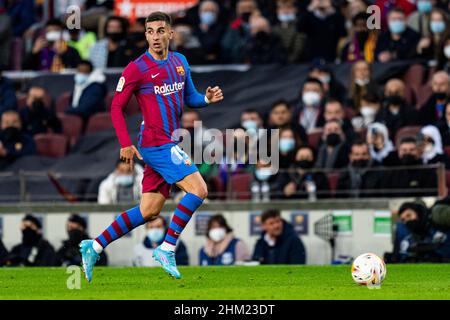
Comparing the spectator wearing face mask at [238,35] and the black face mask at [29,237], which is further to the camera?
the spectator wearing face mask at [238,35]

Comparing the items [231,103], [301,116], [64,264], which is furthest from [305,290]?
[231,103]

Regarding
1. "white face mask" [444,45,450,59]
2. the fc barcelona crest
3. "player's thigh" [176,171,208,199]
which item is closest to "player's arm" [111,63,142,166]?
the fc barcelona crest

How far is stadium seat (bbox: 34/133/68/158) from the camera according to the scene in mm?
25109

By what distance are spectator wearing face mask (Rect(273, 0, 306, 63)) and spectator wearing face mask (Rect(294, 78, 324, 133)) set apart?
204cm

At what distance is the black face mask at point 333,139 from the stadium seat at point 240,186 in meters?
1.22

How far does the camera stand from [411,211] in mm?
19828

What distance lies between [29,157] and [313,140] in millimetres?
4987

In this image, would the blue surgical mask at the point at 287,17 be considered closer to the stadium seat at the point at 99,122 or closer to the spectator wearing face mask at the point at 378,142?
the stadium seat at the point at 99,122

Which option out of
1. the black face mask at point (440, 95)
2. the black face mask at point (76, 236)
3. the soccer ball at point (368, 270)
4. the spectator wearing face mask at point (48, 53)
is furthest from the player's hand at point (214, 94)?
the spectator wearing face mask at point (48, 53)

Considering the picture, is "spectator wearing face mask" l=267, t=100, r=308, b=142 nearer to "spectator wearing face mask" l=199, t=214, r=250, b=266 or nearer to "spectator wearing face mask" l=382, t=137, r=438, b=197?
"spectator wearing face mask" l=382, t=137, r=438, b=197

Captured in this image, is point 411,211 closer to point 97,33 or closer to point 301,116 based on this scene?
point 301,116

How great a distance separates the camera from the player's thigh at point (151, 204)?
→ 15.0 m

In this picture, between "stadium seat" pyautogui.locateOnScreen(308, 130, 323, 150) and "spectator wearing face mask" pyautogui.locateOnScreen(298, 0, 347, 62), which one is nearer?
"stadium seat" pyautogui.locateOnScreen(308, 130, 323, 150)

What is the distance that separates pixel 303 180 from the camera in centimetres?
2159
